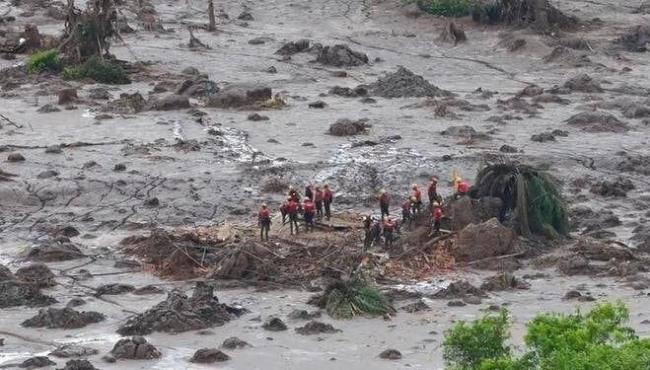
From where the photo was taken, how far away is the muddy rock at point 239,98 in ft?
142

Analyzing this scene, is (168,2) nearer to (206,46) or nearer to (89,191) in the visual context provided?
(206,46)

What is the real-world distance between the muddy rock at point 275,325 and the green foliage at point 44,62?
26.2m

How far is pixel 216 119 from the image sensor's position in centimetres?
4156

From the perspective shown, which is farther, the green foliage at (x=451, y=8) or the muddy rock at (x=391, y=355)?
the green foliage at (x=451, y=8)

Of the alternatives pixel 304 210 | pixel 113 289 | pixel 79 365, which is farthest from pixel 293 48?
pixel 79 365

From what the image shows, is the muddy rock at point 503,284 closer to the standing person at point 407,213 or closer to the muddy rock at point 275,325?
the standing person at point 407,213

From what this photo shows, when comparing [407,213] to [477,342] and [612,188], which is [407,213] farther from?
[477,342]

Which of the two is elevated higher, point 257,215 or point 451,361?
point 451,361

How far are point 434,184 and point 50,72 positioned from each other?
21821 millimetres

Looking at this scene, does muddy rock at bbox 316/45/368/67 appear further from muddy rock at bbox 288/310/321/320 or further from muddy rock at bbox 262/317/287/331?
muddy rock at bbox 262/317/287/331

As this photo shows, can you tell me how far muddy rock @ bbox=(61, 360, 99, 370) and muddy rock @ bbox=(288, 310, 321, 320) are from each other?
167 inches

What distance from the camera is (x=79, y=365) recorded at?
21.5m

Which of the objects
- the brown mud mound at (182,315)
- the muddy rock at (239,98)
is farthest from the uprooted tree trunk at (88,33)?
the brown mud mound at (182,315)

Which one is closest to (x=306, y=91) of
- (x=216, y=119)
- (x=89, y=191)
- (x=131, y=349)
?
(x=216, y=119)
